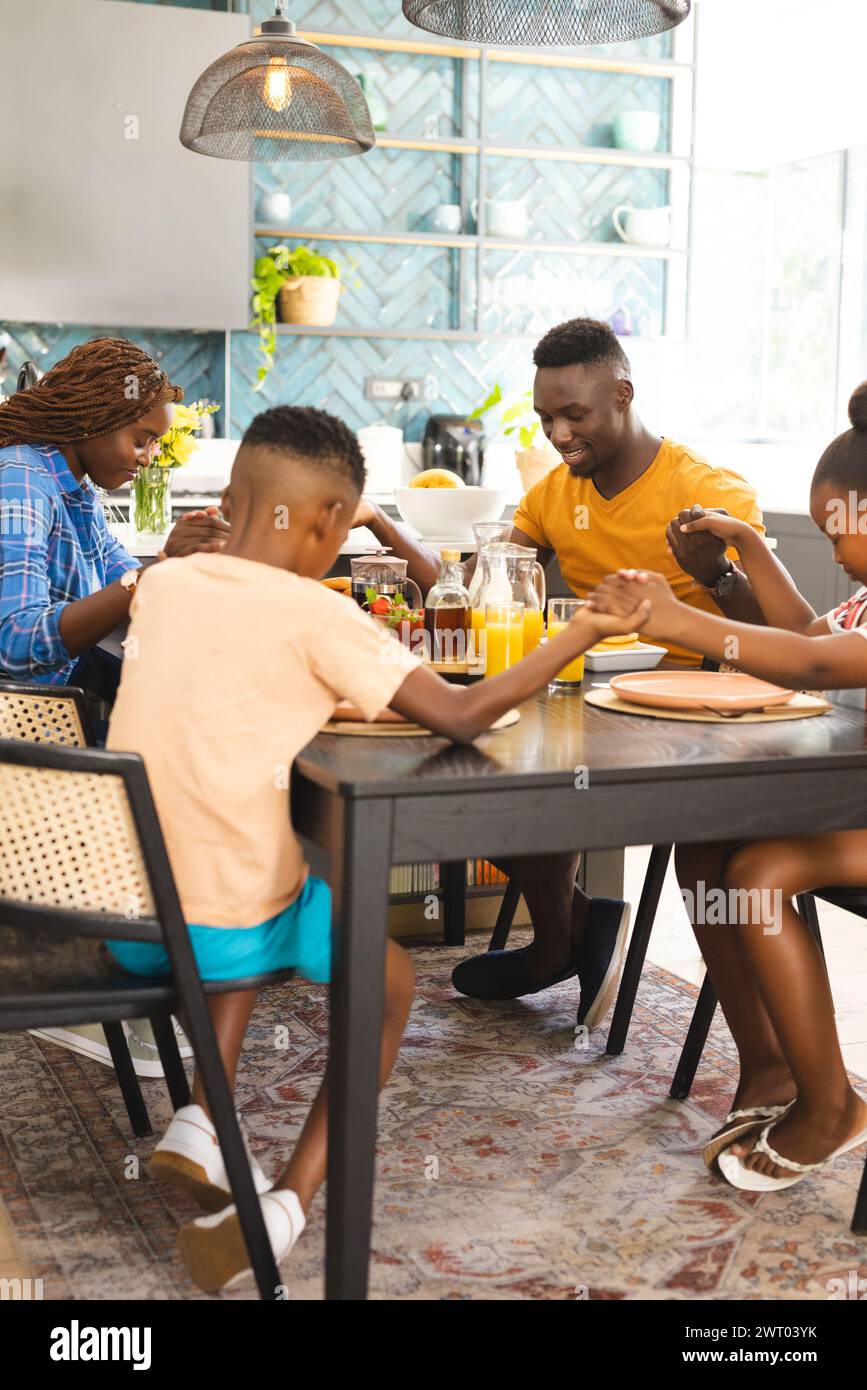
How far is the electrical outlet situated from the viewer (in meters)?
5.34

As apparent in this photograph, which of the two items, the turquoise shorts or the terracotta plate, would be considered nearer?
the turquoise shorts

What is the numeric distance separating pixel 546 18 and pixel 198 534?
3.38 feet

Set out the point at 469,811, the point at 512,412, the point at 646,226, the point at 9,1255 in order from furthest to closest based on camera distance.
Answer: the point at 646,226, the point at 512,412, the point at 9,1255, the point at 469,811

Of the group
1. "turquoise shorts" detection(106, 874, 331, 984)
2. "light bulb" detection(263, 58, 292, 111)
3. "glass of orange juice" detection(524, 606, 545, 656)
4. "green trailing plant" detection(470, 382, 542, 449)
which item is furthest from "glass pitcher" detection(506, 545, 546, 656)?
"green trailing plant" detection(470, 382, 542, 449)

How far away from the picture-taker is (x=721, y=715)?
1632mm

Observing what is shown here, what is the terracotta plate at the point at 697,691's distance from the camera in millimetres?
1647

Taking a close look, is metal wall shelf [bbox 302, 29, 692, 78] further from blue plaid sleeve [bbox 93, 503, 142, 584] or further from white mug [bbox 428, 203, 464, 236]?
blue plaid sleeve [bbox 93, 503, 142, 584]

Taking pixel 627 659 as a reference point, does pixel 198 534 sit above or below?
above

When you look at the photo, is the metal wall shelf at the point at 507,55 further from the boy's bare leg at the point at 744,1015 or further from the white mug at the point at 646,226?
the boy's bare leg at the point at 744,1015

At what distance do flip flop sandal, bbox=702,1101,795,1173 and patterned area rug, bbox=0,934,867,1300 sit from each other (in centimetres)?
4

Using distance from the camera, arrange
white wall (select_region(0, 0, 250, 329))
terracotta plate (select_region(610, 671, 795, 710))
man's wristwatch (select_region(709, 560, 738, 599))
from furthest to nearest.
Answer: white wall (select_region(0, 0, 250, 329)), man's wristwatch (select_region(709, 560, 738, 599)), terracotta plate (select_region(610, 671, 795, 710))

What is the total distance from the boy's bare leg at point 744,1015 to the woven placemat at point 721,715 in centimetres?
28

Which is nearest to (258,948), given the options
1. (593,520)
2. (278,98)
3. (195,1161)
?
(195,1161)

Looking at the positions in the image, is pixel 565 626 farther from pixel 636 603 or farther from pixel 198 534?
pixel 198 534
